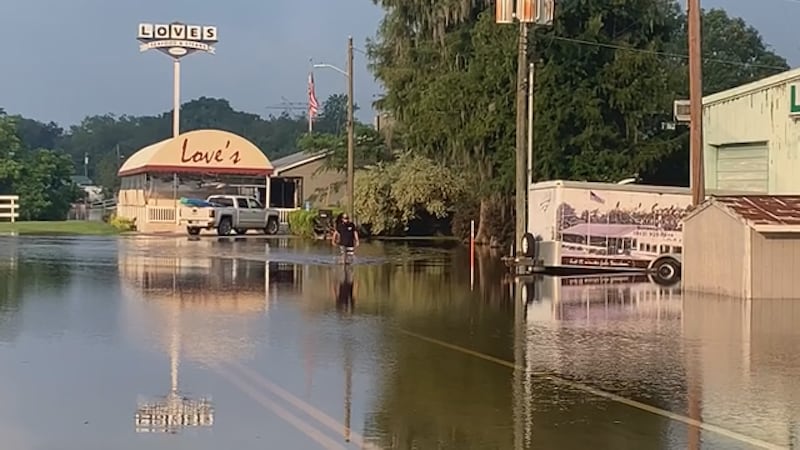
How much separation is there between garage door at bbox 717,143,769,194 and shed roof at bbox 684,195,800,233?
9296mm

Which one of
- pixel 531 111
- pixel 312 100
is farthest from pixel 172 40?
pixel 531 111

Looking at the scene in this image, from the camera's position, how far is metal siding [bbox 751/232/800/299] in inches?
904

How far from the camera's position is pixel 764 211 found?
920 inches

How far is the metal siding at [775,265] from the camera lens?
23.0m

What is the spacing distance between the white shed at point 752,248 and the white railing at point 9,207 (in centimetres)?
5578

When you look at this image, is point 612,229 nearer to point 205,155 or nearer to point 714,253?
point 714,253

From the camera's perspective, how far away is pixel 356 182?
177 ft

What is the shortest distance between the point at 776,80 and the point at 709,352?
63.5ft

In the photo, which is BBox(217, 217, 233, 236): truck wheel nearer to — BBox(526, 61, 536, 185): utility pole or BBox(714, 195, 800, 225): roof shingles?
BBox(526, 61, 536, 185): utility pole

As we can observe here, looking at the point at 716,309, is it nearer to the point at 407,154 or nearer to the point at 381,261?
the point at 381,261

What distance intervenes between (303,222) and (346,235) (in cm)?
2314

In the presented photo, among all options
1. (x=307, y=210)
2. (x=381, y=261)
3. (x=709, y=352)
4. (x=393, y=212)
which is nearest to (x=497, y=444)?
(x=709, y=352)

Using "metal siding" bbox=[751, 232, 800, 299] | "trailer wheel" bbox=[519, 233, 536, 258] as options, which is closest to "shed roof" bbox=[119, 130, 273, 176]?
"trailer wheel" bbox=[519, 233, 536, 258]

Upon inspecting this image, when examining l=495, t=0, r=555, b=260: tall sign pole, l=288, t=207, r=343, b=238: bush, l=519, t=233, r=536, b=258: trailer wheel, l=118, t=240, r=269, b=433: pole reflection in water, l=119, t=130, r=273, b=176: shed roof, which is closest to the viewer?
l=118, t=240, r=269, b=433: pole reflection in water
